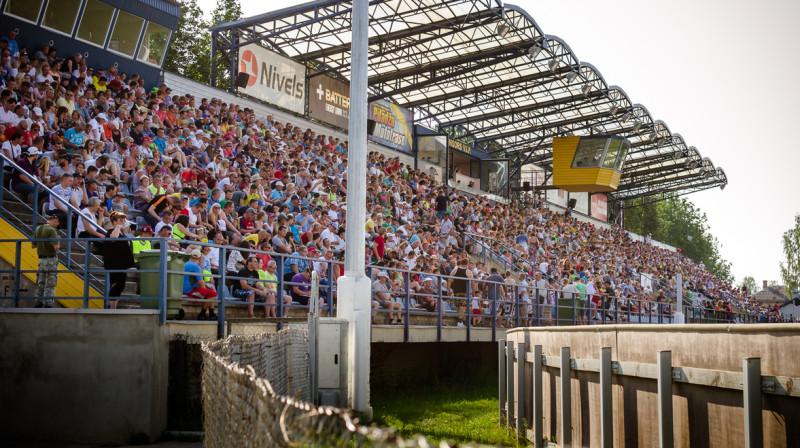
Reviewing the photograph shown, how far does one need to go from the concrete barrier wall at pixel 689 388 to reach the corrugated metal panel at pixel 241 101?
744 inches

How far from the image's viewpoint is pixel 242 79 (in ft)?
90.4

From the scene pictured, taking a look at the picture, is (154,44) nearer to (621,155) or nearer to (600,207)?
(621,155)

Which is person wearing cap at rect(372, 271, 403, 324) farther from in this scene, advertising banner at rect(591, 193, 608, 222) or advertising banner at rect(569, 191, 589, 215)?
advertising banner at rect(591, 193, 608, 222)

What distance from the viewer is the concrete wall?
9922mm

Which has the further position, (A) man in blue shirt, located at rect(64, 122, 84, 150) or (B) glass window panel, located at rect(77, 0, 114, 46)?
(B) glass window panel, located at rect(77, 0, 114, 46)

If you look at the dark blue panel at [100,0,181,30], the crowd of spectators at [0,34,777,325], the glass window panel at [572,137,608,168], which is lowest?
the crowd of spectators at [0,34,777,325]

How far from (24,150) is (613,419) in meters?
11.0

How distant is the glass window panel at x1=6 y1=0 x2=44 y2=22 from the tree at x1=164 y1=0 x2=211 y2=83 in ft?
105

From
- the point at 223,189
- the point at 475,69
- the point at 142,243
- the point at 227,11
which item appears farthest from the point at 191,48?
the point at 142,243

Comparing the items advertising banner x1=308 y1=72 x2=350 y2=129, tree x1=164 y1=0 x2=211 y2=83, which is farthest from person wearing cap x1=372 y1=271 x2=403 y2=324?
tree x1=164 y1=0 x2=211 y2=83

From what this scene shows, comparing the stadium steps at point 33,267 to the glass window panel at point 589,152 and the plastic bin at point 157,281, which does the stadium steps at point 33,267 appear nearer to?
the plastic bin at point 157,281

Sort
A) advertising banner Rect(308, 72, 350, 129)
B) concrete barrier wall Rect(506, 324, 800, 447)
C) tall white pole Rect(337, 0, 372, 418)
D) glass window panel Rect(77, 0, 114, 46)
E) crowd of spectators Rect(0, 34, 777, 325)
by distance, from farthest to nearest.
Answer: advertising banner Rect(308, 72, 350, 129), glass window panel Rect(77, 0, 114, 46), crowd of spectators Rect(0, 34, 777, 325), tall white pole Rect(337, 0, 372, 418), concrete barrier wall Rect(506, 324, 800, 447)

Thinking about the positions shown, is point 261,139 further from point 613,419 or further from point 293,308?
point 613,419

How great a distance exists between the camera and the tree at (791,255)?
9769 cm
